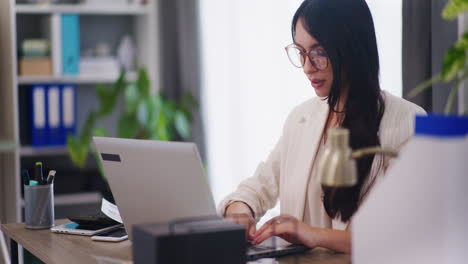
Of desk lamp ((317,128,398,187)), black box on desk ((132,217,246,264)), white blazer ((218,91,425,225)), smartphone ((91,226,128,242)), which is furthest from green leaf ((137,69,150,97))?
desk lamp ((317,128,398,187))

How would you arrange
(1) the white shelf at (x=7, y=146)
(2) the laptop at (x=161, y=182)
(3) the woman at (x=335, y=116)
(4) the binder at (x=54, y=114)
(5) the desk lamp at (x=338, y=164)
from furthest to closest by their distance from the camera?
(4) the binder at (x=54, y=114) < (1) the white shelf at (x=7, y=146) < (3) the woman at (x=335, y=116) < (2) the laptop at (x=161, y=182) < (5) the desk lamp at (x=338, y=164)

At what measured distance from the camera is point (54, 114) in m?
4.02

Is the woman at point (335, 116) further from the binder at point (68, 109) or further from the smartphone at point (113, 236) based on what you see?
the binder at point (68, 109)

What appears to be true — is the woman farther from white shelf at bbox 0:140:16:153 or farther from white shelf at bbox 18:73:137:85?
white shelf at bbox 18:73:137:85

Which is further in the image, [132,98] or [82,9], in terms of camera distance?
[82,9]

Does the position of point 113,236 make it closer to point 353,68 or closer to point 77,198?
point 353,68

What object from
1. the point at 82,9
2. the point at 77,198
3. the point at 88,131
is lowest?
the point at 77,198

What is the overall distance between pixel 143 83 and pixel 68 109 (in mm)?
451

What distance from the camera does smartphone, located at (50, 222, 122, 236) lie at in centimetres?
216

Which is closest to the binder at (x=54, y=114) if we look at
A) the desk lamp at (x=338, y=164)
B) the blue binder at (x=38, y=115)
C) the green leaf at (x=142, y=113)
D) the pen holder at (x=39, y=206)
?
the blue binder at (x=38, y=115)

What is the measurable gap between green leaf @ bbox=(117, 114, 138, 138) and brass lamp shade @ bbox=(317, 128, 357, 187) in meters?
2.66

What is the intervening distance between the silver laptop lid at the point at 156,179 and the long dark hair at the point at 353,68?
18.2 inches

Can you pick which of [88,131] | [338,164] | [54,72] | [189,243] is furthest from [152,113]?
[338,164]

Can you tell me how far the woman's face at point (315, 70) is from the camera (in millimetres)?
2143
